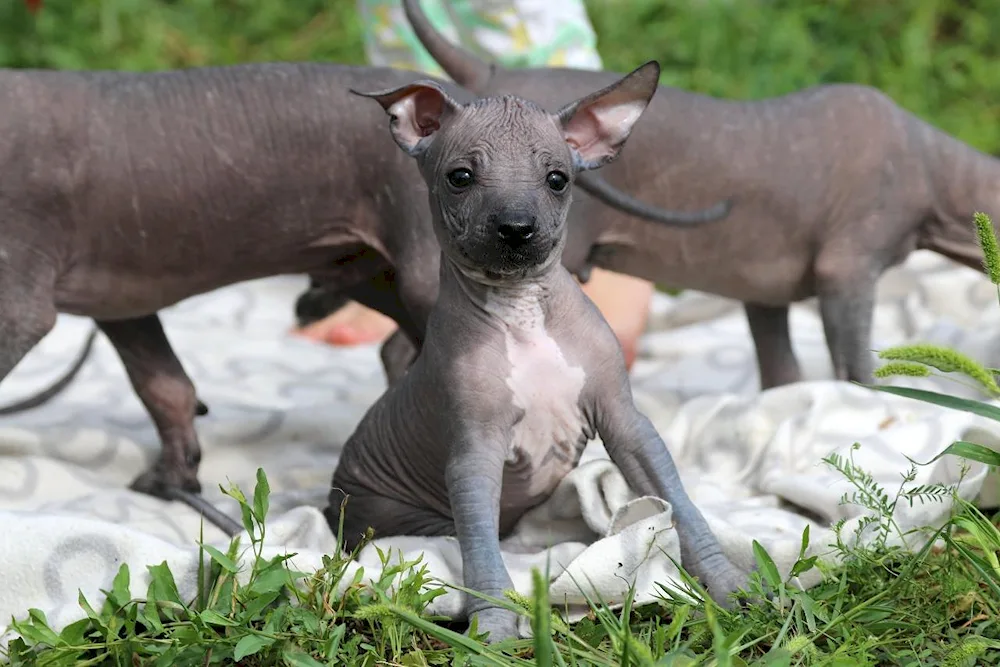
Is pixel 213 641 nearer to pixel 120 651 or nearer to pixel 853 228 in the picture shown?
pixel 120 651

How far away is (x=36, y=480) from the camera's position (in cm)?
225

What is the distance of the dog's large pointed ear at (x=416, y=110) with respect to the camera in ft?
5.39

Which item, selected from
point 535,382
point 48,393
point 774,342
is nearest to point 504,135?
point 535,382

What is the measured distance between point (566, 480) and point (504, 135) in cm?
50

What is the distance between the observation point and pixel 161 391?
2.32 metres

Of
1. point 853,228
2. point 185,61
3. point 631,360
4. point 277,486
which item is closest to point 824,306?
point 853,228

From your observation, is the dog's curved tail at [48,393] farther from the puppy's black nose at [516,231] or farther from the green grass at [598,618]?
the puppy's black nose at [516,231]

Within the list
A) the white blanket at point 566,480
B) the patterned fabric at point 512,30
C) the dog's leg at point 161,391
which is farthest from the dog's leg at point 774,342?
the dog's leg at point 161,391

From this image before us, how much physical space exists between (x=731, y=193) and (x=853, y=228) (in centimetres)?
24

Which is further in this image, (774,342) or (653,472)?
(774,342)

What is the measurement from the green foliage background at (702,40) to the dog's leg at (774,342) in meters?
1.88

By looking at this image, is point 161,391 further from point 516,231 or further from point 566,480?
point 516,231

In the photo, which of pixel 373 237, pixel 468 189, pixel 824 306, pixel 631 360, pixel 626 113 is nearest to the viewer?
pixel 468 189

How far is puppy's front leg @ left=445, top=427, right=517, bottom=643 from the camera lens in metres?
1.54
